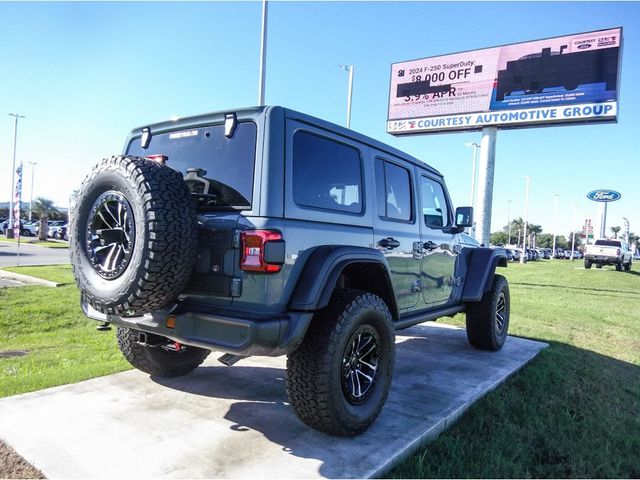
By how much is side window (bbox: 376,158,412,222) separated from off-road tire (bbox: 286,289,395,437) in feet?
3.22

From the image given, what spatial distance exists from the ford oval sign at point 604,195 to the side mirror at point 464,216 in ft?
129

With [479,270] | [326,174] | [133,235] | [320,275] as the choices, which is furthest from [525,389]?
[133,235]

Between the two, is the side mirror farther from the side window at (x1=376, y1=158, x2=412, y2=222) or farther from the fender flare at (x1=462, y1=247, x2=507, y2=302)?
the side window at (x1=376, y1=158, x2=412, y2=222)

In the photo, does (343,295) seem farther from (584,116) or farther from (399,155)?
(584,116)

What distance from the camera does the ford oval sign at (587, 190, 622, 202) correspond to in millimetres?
37125

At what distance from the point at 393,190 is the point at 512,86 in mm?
17840

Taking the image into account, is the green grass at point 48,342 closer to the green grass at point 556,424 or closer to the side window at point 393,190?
the side window at point 393,190

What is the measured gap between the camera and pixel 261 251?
2533 mm

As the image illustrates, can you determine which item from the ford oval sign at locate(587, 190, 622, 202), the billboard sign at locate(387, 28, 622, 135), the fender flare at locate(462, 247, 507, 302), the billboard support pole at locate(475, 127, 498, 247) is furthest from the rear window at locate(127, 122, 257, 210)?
the ford oval sign at locate(587, 190, 622, 202)

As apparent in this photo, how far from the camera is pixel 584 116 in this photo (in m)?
17.5

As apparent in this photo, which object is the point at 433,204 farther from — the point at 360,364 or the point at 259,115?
the point at 259,115

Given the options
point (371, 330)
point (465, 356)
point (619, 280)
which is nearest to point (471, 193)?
point (619, 280)

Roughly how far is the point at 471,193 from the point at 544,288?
17402 mm

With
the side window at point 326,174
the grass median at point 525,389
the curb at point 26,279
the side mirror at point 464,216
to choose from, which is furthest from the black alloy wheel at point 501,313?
the curb at point 26,279
